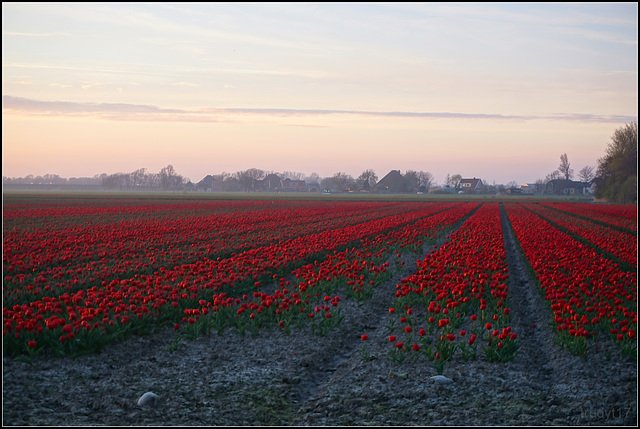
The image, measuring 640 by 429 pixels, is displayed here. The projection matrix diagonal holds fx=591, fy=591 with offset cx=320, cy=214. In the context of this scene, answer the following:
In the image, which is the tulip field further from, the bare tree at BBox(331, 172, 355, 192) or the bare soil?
the bare tree at BBox(331, 172, 355, 192)

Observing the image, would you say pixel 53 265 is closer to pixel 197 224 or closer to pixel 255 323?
pixel 255 323

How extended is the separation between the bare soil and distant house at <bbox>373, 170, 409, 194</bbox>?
571ft

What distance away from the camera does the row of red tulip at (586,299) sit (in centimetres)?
919

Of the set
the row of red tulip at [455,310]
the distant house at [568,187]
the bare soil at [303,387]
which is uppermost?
the distant house at [568,187]

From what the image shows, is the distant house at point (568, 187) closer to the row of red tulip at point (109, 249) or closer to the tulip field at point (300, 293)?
the row of red tulip at point (109, 249)

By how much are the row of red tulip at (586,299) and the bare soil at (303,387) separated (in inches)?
13.9

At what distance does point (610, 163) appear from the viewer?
93.4 metres

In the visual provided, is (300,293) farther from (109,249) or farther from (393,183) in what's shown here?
(393,183)

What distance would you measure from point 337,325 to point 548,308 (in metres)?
4.37

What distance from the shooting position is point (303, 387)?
8.10 metres

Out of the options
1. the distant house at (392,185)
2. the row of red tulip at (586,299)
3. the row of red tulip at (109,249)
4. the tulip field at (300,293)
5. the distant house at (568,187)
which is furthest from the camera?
the distant house at (392,185)

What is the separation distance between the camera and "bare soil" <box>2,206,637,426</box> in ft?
22.3

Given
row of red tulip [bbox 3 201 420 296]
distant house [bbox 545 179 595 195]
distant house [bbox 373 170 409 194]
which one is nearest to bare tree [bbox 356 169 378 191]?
distant house [bbox 373 170 409 194]

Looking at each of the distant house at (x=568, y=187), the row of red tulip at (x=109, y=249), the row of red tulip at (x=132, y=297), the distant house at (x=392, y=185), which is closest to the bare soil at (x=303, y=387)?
the row of red tulip at (x=132, y=297)
